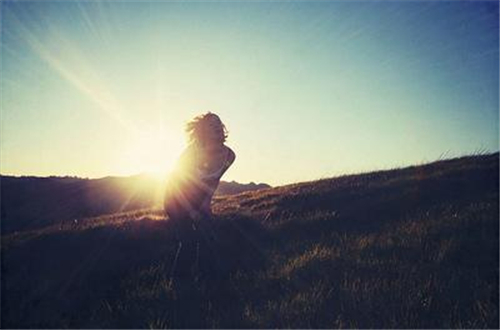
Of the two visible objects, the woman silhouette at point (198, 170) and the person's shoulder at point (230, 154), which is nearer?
the woman silhouette at point (198, 170)

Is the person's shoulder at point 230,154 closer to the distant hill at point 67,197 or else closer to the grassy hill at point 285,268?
the grassy hill at point 285,268

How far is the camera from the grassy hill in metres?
6.73

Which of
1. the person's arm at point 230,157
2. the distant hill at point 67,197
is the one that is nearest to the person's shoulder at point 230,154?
the person's arm at point 230,157

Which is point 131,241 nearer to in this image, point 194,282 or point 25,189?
point 194,282

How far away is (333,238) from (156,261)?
3812mm

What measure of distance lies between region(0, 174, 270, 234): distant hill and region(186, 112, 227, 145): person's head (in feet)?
48.1

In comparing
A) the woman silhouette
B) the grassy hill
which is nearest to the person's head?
the woman silhouette

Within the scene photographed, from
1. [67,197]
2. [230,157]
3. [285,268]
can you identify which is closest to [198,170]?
[230,157]

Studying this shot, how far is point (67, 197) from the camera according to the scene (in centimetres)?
3462

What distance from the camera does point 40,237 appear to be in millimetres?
13938

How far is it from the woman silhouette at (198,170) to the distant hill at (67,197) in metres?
14.5

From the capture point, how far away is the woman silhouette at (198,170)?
13.5 metres

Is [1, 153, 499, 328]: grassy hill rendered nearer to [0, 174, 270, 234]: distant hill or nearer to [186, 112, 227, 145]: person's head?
[186, 112, 227, 145]: person's head

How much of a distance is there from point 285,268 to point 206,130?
19.5ft
